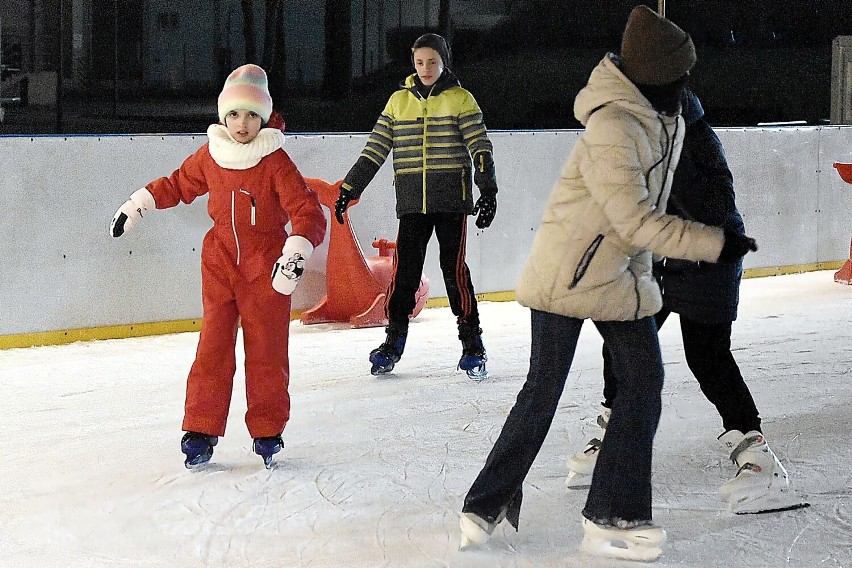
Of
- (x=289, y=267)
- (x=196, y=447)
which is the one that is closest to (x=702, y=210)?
(x=289, y=267)

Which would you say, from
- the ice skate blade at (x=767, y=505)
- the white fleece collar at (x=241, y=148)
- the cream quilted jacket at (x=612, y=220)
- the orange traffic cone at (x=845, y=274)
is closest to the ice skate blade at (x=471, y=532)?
the cream quilted jacket at (x=612, y=220)

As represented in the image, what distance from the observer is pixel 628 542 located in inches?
103

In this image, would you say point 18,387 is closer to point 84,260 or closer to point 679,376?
point 84,260

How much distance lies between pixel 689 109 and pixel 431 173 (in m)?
1.93

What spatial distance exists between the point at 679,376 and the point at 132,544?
8.75ft

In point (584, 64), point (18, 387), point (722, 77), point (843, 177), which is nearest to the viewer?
point (18, 387)

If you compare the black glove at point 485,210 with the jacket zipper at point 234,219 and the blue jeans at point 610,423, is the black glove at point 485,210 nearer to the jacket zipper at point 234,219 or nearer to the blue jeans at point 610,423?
the jacket zipper at point 234,219

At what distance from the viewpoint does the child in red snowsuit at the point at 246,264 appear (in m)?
3.37

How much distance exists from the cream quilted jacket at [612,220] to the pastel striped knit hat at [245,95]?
1.17 metres

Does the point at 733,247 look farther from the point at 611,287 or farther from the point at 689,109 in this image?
the point at 689,109

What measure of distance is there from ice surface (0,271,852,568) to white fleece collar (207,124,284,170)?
878 mm

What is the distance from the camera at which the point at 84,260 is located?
5.72 meters

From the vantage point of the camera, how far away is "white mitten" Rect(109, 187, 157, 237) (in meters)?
3.44

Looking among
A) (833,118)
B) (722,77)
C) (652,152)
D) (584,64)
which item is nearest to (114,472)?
(652,152)
